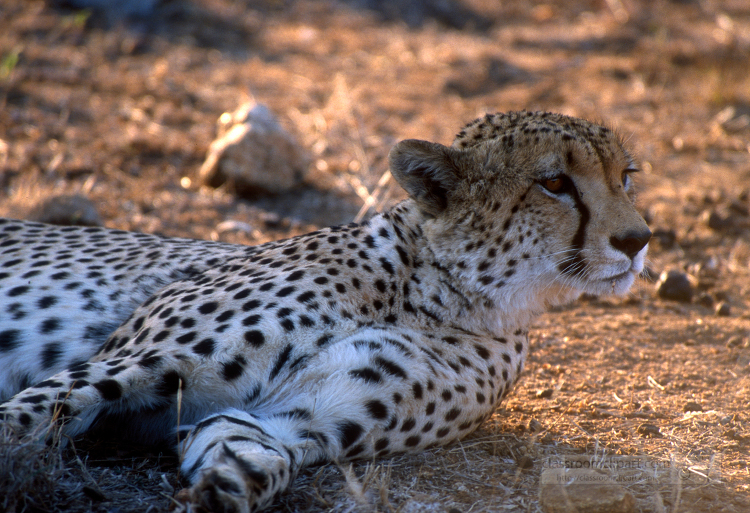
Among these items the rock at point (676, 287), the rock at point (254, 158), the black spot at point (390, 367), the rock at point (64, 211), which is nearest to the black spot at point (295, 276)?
the black spot at point (390, 367)

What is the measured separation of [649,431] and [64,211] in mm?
3057

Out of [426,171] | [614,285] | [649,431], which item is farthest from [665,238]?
[426,171]

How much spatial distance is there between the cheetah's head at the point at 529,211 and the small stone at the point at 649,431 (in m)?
0.51

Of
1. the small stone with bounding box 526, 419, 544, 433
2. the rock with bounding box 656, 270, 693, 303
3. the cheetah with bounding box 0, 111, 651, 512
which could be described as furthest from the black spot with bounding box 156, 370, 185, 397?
the rock with bounding box 656, 270, 693, 303

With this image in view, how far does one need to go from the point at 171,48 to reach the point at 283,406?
6113mm

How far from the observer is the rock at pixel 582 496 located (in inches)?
72.3

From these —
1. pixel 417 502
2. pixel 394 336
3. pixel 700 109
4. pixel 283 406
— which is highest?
pixel 700 109

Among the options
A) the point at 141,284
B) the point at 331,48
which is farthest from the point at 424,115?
the point at 141,284

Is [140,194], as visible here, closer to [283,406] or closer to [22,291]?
[22,291]

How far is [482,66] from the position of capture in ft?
24.3

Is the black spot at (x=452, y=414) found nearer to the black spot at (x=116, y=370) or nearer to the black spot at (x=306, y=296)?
the black spot at (x=306, y=296)

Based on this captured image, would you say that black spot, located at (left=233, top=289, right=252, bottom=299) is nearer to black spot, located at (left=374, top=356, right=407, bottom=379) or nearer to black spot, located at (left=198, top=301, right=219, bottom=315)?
black spot, located at (left=198, top=301, right=219, bottom=315)

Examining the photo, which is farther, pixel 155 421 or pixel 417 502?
pixel 155 421

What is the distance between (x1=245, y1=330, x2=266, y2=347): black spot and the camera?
218cm
